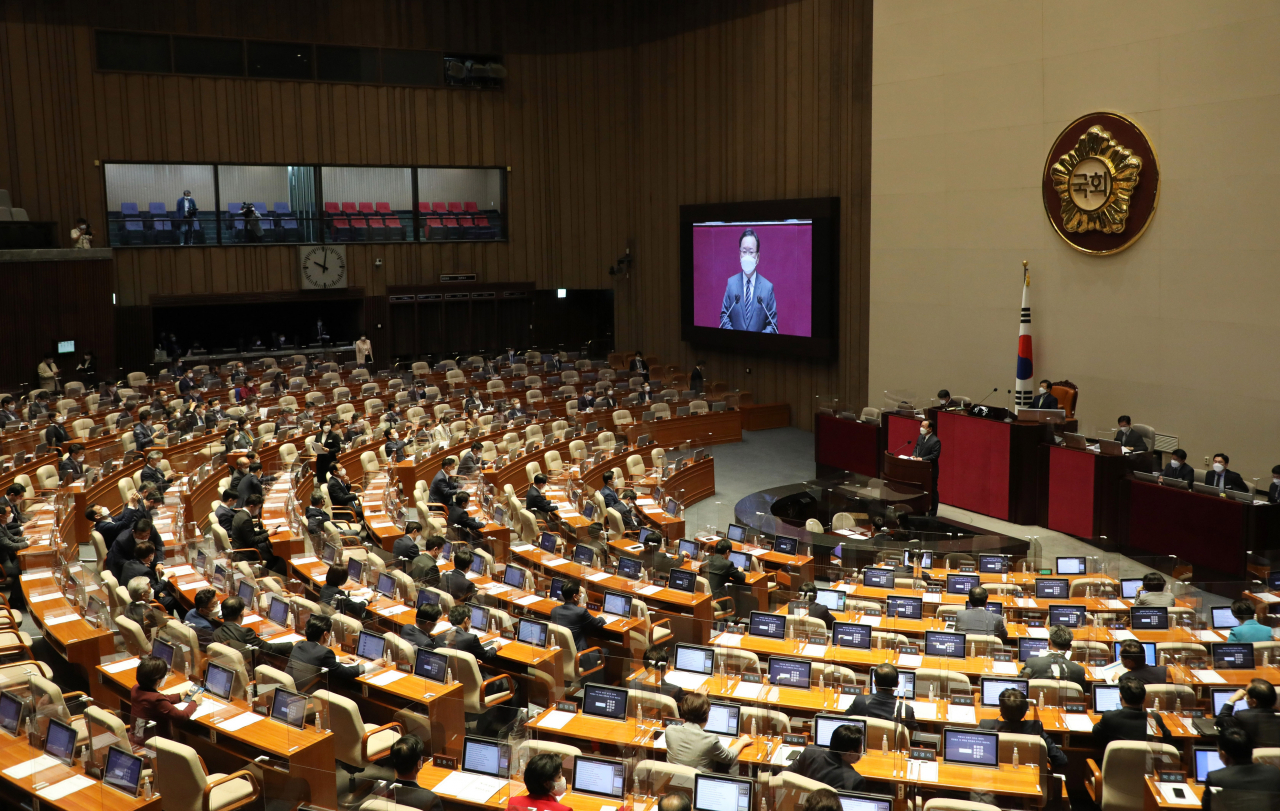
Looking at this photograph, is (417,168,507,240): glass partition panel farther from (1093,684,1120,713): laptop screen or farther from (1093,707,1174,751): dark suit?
(1093,707,1174,751): dark suit

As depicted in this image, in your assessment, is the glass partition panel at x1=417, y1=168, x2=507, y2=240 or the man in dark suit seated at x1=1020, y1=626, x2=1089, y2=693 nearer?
the man in dark suit seated at x1=1020, y1=626, x2=1089, y2=693

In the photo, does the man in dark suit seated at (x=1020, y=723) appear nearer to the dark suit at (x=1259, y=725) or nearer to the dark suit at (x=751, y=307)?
the dark suit at (x=1259, y=725)

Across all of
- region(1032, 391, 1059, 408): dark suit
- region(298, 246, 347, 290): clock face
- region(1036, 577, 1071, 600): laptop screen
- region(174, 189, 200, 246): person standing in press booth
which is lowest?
region(1036, 577, 1071, 600): laptop screen

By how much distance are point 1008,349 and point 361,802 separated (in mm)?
14160

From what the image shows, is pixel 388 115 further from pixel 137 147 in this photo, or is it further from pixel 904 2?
pixel 904 2

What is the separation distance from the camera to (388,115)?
85.7 feet

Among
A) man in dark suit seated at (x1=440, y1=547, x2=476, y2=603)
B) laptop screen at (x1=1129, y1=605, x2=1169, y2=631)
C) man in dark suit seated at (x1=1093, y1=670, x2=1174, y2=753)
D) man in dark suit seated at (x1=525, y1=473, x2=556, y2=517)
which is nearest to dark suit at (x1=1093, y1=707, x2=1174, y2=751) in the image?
man in dark suit seated at (x1=1093, y1=670, x2=1174, y2=753)

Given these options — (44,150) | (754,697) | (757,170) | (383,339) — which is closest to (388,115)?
(383,339)

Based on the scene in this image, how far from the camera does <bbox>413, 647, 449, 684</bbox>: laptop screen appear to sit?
26.4ft

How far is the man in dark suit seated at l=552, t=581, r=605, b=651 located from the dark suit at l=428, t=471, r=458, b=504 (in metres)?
4.51

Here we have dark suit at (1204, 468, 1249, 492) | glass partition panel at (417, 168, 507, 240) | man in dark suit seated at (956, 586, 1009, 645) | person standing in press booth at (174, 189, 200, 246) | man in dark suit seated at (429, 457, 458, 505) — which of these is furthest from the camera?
glass partition panel at (417, 168, 507, 240)

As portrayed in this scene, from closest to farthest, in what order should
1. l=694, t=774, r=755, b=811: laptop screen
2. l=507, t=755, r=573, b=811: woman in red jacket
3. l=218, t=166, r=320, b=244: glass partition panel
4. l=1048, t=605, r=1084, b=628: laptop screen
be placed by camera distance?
l=507, t=755, r=573, b=811: woman in red jacket → l=694, t=774, r=755, b=811: laptop screen → l=1048, t=605, r=1084, b=628: laptop screen → l=218, t=166, r=320, b=244: glass partition panel

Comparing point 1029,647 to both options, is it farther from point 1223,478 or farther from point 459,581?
point 1223,478

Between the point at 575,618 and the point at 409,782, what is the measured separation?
3.16 m
